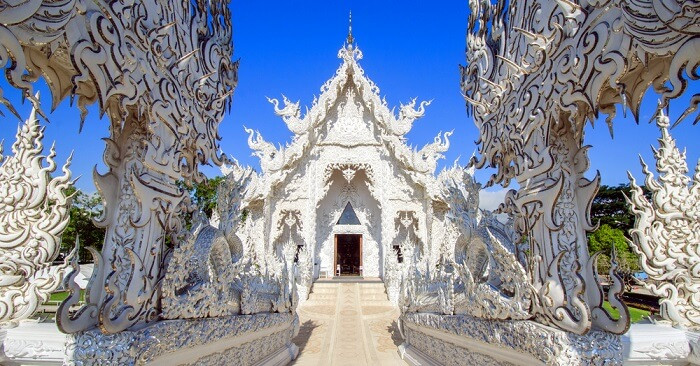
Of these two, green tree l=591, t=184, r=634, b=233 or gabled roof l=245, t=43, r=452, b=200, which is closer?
gabled roof l=245, t=43, r=452, b=200

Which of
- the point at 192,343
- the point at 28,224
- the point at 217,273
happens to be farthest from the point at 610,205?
the point at 28,224

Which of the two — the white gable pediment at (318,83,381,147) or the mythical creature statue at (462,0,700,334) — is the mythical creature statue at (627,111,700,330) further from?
the white gable pediment at (318,83,381,147)

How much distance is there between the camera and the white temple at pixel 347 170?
494 inches

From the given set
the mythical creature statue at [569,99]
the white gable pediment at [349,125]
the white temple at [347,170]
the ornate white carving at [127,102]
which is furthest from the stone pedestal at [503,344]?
the white gable pediment at [349,125]

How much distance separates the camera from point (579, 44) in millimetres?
2238

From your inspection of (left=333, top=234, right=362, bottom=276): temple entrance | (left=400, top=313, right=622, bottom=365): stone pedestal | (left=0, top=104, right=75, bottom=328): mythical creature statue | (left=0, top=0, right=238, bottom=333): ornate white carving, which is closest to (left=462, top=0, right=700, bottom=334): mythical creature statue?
(left=400, top=313, right=622, bottom=365): stone pedestal

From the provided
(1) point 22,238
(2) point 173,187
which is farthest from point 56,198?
(2) point 173,187

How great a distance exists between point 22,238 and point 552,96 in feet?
17.6

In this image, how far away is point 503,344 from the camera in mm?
2799

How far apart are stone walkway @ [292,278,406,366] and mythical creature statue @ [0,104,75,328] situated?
3.14 meters

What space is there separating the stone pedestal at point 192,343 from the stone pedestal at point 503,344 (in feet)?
5.99

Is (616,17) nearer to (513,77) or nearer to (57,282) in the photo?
(513,77)

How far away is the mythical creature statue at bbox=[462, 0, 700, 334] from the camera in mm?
1729

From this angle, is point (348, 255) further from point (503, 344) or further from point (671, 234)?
point (503, 344)
